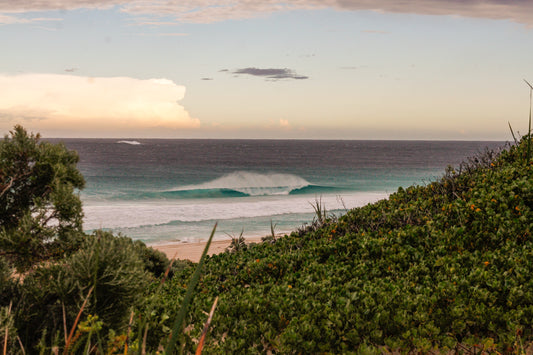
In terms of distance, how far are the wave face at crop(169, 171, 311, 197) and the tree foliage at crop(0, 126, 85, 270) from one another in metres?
38.3

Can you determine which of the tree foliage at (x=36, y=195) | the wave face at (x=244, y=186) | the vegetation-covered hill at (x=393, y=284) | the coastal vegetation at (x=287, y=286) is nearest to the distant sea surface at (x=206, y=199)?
the wave face at (x=244, y=186)

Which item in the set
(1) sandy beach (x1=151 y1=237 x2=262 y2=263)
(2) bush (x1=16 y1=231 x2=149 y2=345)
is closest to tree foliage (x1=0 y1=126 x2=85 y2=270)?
(2) bush (x1=16 y1=231 x2=149 y2=345)

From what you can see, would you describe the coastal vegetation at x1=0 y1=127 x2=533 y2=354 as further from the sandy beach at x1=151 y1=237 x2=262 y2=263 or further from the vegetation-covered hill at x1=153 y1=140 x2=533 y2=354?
the sandy beach at x1=151 y1=237 x2=262 y2=263

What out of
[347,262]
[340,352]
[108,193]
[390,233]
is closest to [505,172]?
[390,233]

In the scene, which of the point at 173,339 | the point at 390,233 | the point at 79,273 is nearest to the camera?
the point at 173,339

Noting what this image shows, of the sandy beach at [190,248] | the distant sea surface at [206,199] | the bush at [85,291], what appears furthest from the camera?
the distant sea surface at [206,199]

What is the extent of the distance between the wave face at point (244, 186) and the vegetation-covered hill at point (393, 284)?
36561mm

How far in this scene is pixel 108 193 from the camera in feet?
146

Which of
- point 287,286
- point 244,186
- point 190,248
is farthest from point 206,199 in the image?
point 287,286

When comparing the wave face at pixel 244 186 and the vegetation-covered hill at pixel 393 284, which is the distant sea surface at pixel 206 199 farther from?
the vegetation-covered hill at pixel 393 284

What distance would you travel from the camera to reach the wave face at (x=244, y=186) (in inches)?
1801

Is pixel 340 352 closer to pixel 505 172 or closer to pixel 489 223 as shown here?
pixel 489 223

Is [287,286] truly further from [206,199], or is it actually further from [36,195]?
[206,199]

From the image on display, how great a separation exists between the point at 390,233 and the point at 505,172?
2.63 meters
